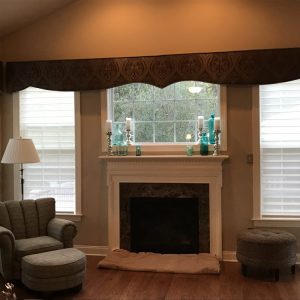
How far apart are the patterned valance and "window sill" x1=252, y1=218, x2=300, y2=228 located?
1574 mm

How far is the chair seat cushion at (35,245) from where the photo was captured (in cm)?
391

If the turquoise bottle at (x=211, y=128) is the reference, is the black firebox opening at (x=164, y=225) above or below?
below

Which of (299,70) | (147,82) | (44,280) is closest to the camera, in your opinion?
(44,280)

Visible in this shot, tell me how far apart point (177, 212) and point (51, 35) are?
2.69 m

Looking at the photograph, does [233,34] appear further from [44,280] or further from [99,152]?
[44,280]

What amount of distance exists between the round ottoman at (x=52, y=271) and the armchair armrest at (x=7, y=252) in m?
0.16

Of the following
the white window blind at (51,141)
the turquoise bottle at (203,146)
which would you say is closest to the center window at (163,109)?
the turquoise bottle at (203,146)

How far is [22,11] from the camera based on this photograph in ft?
15.6

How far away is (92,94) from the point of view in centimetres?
503

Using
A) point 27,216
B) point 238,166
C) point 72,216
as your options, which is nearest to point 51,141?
point 72,216

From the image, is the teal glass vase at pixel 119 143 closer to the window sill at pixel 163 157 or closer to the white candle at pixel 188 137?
the window sill at pixel 163 157

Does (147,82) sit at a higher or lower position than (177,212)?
higher

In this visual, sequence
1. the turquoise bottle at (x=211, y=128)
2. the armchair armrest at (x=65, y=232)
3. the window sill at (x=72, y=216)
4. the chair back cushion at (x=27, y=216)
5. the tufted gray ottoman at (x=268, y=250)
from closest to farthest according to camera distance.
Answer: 1. the tufted gray ottoman at (x=268, y=250)
2. the armchair armrest at (x=65, y=232)
3. the chair back cushion at (x=27, y=216)
4. the turquoise bottle at (x=211, y=128)
5. the window sill at (x=72, y=216)

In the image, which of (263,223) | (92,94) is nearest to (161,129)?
(92,94)
